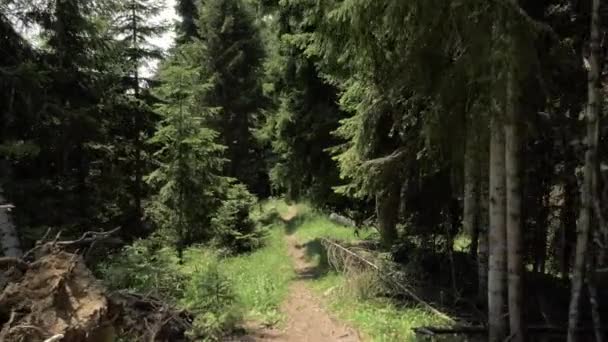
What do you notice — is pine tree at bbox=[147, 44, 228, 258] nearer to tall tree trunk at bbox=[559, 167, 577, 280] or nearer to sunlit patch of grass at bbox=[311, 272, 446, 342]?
sunlit patch of grass at bbox=[311, 272, 446, 342]

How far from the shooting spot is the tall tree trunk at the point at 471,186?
6.84 metres

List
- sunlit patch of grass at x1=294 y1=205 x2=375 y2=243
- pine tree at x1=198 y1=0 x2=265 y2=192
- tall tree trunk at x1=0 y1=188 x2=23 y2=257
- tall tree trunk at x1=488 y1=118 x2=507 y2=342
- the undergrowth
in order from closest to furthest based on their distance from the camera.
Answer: tall tree trunk at x1=488 y1=118 x2=507 y2=342 → the undergrowth → tall tree trunk at x1=0 y1=188 x2=23 y2=257 → sunlit patch of grass at x1=294 y1=205 x2=375 y2=243 → pine tree at x1=198 y1=0 x2=265 y2=192

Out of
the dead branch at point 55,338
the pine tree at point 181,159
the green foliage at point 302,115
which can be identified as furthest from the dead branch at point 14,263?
the green foliage at point 302,115

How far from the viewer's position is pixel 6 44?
453 inches

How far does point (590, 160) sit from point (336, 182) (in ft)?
34.3

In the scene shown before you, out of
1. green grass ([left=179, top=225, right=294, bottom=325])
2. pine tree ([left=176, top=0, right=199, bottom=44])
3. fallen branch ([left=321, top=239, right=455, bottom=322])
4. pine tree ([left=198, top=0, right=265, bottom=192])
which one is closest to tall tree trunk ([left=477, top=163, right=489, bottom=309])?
fallen branch ([left=321, top=239, right=455, bottom=322])

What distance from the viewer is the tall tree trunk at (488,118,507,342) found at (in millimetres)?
7051

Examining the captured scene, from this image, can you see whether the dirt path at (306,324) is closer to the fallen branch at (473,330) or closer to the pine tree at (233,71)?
the fallen branch at (473,330)

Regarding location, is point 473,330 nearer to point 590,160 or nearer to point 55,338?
point 590,160

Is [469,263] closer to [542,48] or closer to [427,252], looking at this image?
[427,252]

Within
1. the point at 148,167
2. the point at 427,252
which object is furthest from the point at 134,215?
the point at 427,252

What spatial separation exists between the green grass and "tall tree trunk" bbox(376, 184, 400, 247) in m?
2.72

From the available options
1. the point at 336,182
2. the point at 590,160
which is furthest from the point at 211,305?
the point at 336,182

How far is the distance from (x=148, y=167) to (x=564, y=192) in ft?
41.0
